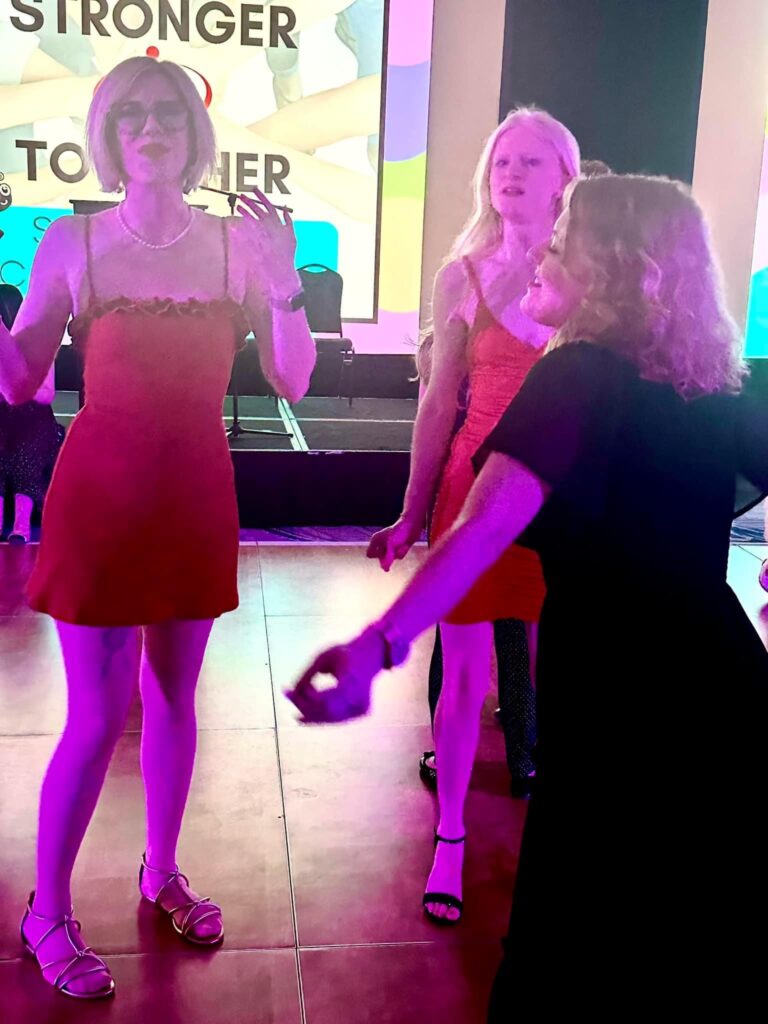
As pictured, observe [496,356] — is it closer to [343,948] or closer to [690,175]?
[343,948]

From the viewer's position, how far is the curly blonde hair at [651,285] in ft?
3.79

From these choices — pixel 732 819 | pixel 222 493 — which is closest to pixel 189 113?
pixel 222 493

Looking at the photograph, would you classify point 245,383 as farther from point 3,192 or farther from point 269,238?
point 269,238

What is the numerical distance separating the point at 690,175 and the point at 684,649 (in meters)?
5.10

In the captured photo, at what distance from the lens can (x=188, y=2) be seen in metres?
6.55

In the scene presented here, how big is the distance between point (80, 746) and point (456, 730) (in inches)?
30.2

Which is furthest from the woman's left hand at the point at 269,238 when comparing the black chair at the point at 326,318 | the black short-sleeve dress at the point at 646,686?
the black chair at the point at 326,318

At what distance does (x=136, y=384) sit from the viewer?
1.71 m

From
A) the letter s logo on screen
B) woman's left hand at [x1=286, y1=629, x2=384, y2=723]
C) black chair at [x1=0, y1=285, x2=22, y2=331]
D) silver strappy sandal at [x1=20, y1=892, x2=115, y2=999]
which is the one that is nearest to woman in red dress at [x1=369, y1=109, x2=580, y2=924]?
silver strappy sandal at [x1=20, y1=892, x2=115, y2=999]

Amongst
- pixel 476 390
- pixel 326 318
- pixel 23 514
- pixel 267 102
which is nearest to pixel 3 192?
pixel 267 102

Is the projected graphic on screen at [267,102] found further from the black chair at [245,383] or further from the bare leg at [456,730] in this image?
the bare leg at [456,730]

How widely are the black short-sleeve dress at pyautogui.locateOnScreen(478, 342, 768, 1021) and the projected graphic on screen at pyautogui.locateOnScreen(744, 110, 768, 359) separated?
6421 millimetres

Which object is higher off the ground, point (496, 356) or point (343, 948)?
point (496, 356)

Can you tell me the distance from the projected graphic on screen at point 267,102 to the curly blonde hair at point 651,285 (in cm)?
561
